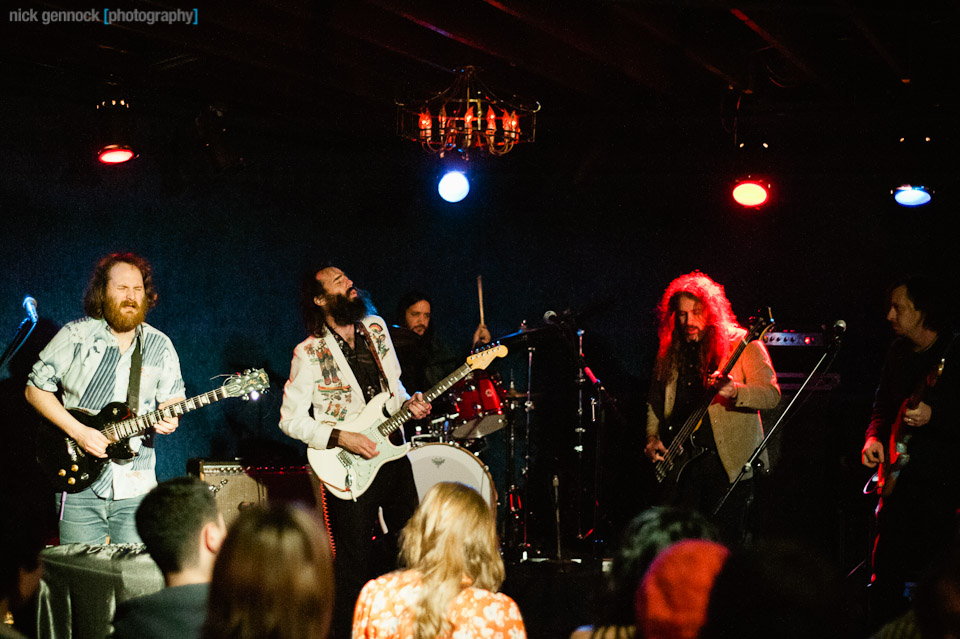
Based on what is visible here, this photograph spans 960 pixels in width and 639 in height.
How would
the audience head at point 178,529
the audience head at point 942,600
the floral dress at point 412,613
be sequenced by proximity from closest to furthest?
the audience head at point 942,600 → the audience head at point 178,529 → the floral dress at point 412,613

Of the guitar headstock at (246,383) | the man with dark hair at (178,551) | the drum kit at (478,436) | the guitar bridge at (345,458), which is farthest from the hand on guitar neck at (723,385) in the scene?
the man with dark hair at (178,551)

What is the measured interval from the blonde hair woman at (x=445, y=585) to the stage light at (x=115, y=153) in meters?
3.98

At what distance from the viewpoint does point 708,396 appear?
17.7 feet

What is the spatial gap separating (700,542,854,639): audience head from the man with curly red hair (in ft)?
12.0

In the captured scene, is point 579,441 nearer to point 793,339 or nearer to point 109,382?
point 793,339

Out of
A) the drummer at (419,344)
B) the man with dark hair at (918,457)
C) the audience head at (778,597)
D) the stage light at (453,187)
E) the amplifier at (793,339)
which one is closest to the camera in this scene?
the audience head at (778,597)

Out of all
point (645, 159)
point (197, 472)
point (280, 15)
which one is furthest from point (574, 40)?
point (197, 472)

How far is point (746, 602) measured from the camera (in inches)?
64.0

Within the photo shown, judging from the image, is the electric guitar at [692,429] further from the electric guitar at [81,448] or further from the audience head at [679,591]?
the audience head at [679,591]

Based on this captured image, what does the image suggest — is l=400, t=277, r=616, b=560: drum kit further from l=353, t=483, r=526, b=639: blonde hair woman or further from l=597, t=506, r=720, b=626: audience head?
l=597, t=506, r=720, b=626: audience head

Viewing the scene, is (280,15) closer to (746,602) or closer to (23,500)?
(23,500)

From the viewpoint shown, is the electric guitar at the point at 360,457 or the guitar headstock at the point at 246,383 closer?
the guitar headstock at the point at 246,383

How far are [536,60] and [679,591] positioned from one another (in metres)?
4.71

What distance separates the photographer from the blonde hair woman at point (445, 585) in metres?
2.39
